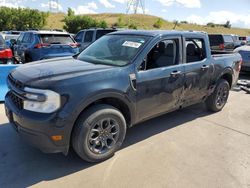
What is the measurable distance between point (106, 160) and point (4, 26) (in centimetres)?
4760

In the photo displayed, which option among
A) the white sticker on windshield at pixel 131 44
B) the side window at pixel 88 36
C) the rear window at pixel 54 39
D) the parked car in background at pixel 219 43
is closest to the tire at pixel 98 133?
the white sticker on windshield at pixel 131 44

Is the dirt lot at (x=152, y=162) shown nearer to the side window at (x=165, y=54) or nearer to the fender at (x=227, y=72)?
the fender at (x=227, y=72)

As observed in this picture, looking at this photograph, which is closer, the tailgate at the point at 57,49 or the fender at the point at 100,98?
the fender at the point at 100,98

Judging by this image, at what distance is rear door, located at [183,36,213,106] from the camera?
472 centimetres

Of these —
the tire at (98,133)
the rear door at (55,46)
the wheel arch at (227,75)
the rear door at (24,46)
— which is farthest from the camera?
the rear door at (24,46)

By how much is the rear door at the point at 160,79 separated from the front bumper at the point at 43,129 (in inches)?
47.6

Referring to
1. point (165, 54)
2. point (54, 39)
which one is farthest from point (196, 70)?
point (54, 39)

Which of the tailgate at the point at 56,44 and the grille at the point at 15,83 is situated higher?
the grille at the point at 15,83

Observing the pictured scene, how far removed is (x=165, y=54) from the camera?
4.53m

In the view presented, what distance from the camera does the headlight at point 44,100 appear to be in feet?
10.1

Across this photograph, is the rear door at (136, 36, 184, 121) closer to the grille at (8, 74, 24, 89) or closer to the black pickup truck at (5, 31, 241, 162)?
the black pickup truck at (5, 31, 241, 162)

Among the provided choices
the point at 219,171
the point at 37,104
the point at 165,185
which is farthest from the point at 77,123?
the point at 219,171

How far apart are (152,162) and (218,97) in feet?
9.16

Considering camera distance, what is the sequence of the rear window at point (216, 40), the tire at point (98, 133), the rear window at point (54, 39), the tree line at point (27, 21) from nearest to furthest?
the tire at point (98, 133)
the rear window at point (54, 39)
the rear window at point (216, 40)
the tree line at point (27, 21)
